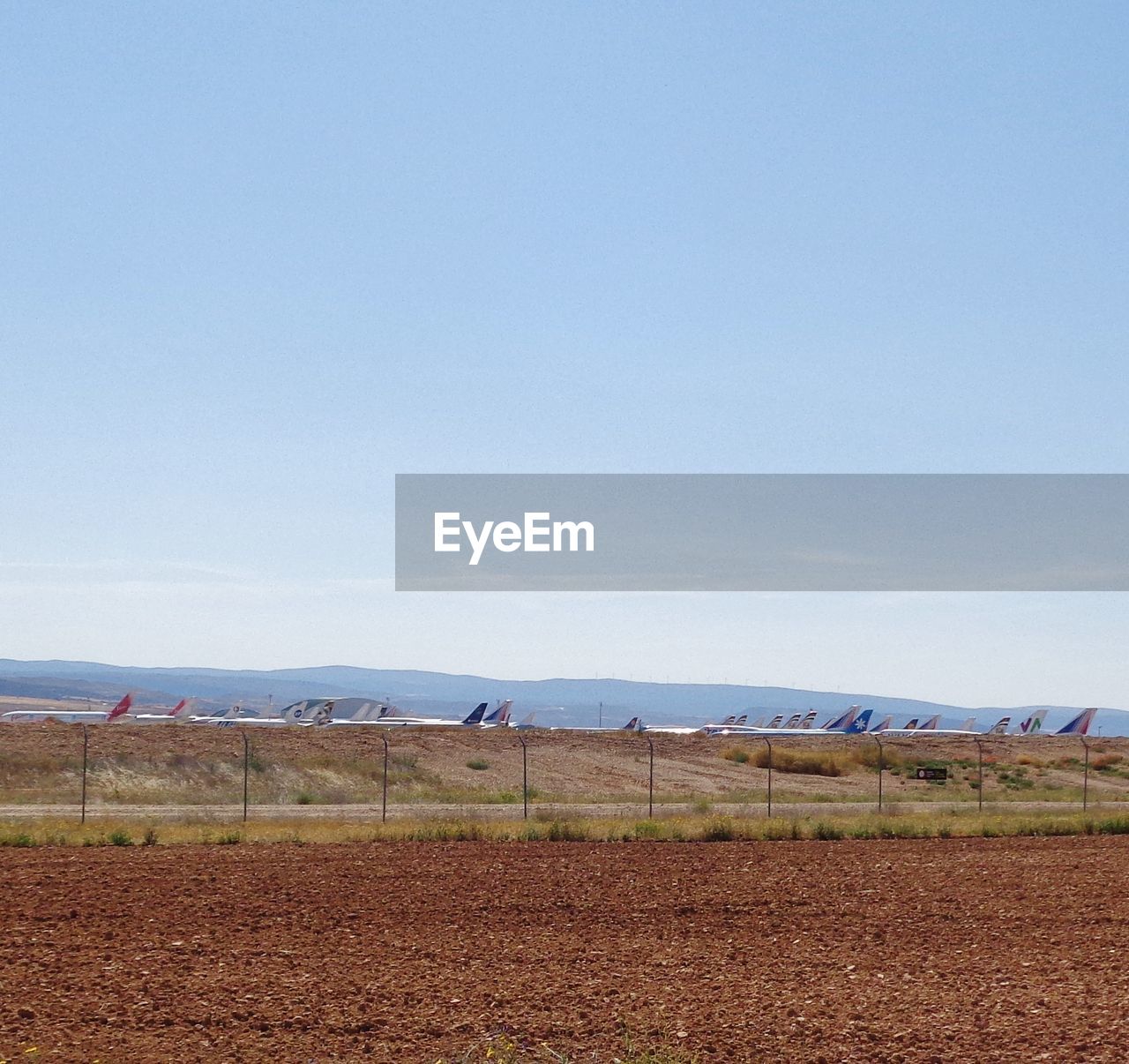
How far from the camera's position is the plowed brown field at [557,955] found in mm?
12773

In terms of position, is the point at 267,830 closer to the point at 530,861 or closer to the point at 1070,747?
the point at 530,861

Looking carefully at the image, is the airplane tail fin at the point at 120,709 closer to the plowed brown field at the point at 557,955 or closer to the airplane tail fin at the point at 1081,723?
the plowed brown field at the point at 557,955

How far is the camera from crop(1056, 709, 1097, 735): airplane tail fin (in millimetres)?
102131

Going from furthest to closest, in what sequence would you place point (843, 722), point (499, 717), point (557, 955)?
point (843, 722) < point (499, 717) < point (557, 955)

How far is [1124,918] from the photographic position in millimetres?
20500

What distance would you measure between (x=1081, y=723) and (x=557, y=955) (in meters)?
97.7

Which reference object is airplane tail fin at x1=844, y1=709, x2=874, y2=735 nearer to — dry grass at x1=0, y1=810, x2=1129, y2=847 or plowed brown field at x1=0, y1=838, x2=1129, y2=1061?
dry grass at x1=0, y1=810, x2=1129, y2=847

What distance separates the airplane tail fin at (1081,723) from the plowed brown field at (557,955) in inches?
3147

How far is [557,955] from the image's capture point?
16984 millimetres

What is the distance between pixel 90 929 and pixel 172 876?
548 centimetres

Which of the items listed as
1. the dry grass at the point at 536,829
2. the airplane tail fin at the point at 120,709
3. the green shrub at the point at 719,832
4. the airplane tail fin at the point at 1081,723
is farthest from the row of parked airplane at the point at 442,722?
the green shrub at the point at 719,832

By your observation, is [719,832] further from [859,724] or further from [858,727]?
[859,724]

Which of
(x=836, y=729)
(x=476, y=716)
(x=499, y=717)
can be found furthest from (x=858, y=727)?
(x=476, y=716)

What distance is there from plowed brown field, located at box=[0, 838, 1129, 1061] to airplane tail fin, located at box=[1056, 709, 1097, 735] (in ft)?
262
